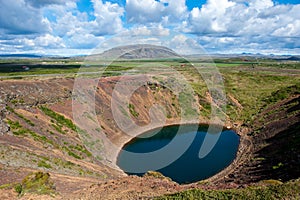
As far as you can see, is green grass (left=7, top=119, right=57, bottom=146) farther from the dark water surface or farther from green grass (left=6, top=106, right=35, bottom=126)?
the dark water surface

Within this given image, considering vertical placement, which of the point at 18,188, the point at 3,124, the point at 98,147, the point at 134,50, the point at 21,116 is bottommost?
the point at 98,147

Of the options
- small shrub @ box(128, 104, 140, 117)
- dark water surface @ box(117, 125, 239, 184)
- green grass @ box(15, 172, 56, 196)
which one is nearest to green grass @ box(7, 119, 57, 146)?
dark water surface @ box(117, 125, 239, 184)

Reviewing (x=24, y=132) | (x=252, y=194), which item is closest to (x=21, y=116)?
(x=24, y=132)

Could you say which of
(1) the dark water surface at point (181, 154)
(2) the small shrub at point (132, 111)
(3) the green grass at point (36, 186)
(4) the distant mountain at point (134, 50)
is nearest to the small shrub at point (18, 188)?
(3) the green grass at point (36, 186)

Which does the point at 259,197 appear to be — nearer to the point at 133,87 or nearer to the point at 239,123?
the point at 239,123

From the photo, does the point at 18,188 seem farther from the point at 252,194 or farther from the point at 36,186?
the point at 252,194

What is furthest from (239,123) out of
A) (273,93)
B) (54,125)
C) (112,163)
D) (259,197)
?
(259,197)

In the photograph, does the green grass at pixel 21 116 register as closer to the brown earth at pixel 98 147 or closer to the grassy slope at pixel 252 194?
the brown earth at pixel 98 147
